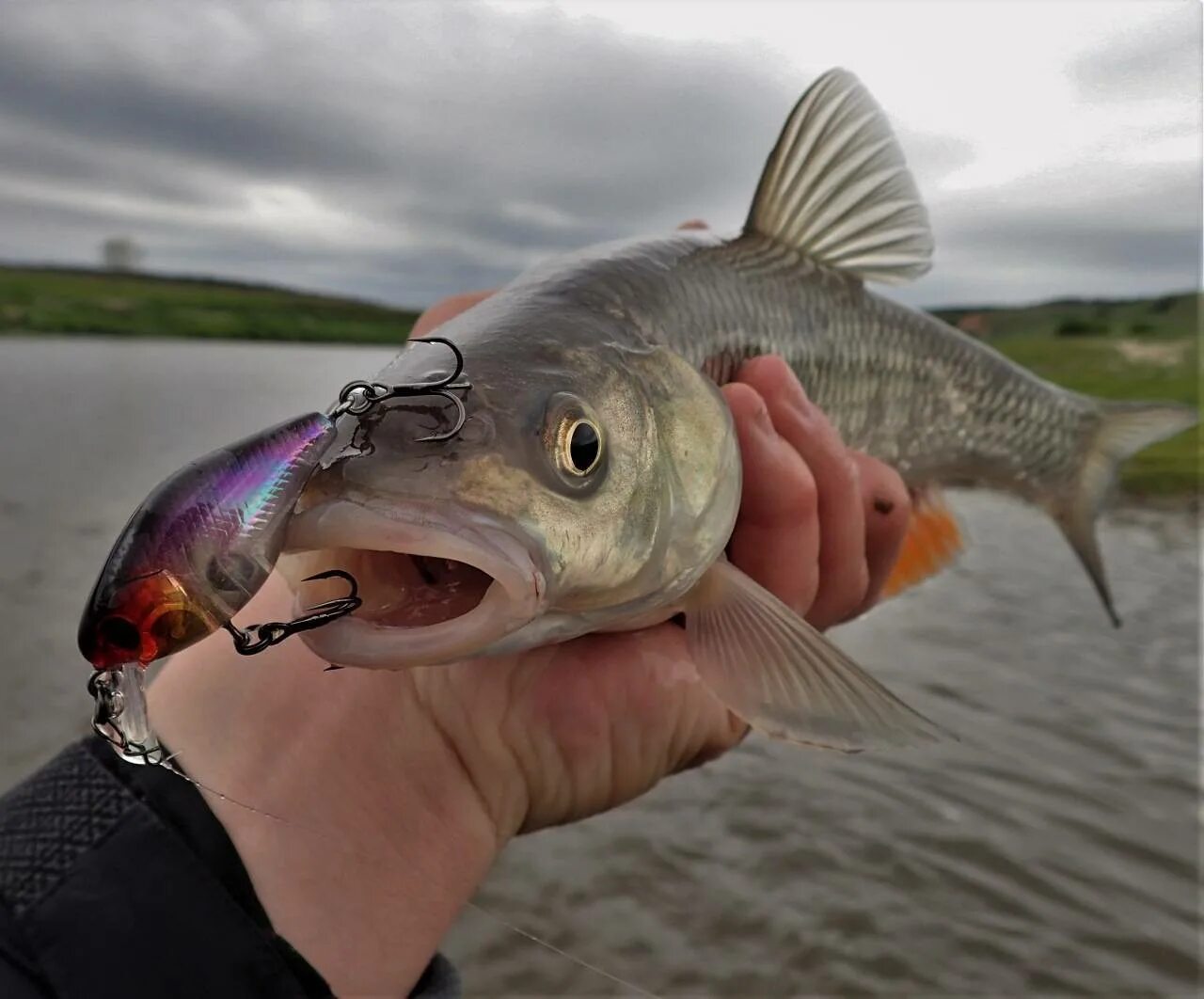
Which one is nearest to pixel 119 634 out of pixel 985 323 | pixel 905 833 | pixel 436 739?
pixel 436 739

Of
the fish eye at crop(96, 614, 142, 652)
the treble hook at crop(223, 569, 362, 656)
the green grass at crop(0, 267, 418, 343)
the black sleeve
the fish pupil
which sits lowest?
the black sleeve

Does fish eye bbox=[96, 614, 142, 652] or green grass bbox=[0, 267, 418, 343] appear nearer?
fish eye bbox=[96, 614, 142, 652]

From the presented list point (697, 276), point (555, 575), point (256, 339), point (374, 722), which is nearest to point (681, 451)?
point (555, 575)

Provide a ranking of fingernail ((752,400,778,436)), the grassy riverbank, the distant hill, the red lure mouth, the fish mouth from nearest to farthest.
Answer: the red lure mouth < the fish mouth < fingernail ((752,400,778,436)) < the distant hill < the grassy riverbank

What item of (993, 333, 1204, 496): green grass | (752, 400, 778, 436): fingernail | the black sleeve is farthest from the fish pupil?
(993, 333, 1204, 496): green grass

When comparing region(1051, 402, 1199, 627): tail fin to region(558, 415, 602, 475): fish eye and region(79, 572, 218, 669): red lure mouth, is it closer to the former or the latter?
region(558, 415, 602, 475): fish eye

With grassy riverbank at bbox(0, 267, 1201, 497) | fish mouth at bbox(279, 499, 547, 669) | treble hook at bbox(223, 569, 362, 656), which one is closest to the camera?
treble hook at bbox(223, 569, 362, 656)

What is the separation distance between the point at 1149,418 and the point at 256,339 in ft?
12.4

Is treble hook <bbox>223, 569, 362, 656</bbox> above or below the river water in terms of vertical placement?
above

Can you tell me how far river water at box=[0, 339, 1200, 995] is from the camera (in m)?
3.34

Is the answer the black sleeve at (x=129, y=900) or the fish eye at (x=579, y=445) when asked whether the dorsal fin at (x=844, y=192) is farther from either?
the black sleeve at (x=129, y=900)

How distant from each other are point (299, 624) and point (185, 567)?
195 mm

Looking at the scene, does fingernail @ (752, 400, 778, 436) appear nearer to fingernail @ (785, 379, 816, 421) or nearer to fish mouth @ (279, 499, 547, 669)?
fingernail @ (785, 379, 816, 421)

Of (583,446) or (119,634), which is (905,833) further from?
(119,634)
